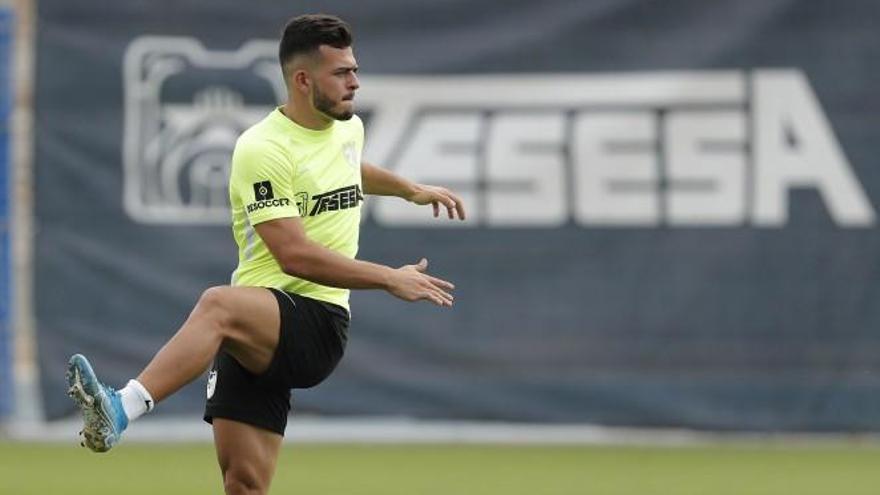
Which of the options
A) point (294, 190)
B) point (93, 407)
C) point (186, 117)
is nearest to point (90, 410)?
point (93, 407)

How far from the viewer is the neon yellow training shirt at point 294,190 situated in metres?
7.10

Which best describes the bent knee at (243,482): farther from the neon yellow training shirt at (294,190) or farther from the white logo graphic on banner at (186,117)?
the white logo graphic on banner at (186,117)

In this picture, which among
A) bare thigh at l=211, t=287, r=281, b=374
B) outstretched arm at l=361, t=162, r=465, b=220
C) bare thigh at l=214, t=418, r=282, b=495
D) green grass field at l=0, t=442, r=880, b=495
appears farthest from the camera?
green grass field at l=0, t=442, r=880, b=495

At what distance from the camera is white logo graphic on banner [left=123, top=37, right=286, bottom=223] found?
515 inches

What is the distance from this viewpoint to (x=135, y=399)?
6812 millimetres

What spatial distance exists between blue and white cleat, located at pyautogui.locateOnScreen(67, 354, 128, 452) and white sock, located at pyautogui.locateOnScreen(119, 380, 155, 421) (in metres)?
0.06

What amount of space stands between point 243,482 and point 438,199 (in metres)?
1.39

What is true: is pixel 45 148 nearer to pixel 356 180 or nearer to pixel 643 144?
pixel 643 144

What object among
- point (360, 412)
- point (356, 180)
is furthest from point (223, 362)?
point (360, 412)

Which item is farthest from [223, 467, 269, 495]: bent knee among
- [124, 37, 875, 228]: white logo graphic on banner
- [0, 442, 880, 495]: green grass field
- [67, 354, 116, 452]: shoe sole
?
[124, 37, 875, 228]: white logo graphic on banner

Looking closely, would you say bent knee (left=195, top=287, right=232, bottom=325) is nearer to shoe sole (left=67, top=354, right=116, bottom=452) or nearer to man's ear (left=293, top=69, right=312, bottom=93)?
shoe sole (left=67, top=354, right=116, bottom=452)

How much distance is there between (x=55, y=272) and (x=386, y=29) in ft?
8.87

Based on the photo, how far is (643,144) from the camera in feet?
42.5

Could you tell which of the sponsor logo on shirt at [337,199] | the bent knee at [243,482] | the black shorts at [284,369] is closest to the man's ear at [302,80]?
the sponsor logo on shirt at [337,199]
